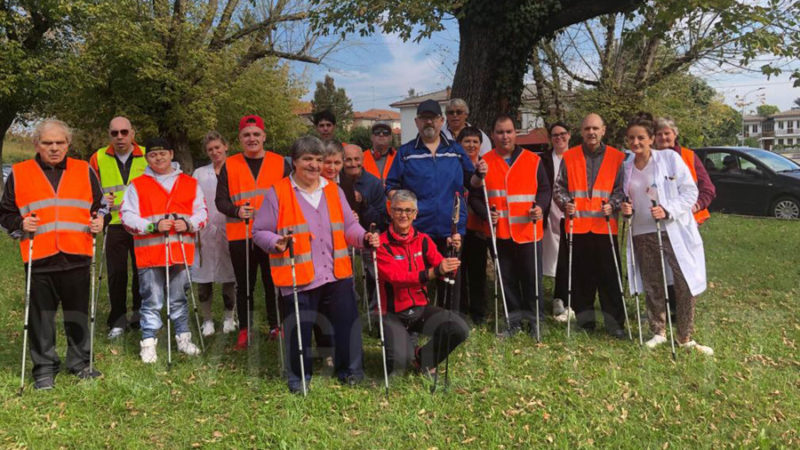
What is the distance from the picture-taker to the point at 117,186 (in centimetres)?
597

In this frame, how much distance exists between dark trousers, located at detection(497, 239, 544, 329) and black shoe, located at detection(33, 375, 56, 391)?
4.26 meters

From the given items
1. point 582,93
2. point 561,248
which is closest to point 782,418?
point 561,248

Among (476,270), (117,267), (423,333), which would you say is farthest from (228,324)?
(476,270)

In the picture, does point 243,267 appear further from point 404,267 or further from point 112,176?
point 404,267

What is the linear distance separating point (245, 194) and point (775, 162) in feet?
45.1

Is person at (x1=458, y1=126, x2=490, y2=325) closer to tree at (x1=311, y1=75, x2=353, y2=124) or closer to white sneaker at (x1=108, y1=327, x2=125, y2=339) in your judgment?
white sneaker at (x1=108, y1=327, x2=125, y2=339)

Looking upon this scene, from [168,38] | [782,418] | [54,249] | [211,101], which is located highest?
[168,38]

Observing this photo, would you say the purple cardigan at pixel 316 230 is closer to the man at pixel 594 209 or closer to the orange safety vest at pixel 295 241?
the orange safety vest at pixel 295 241

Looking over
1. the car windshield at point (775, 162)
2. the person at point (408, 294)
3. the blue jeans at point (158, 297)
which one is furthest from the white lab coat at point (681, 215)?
the car windshield at point (775, 162)

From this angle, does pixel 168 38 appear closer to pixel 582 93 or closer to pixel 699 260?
pixel 582 93

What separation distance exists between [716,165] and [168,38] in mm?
17418

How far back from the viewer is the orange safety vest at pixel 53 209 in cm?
460

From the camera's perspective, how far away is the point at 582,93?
676 inches

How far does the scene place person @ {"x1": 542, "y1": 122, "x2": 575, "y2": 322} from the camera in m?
6.57
